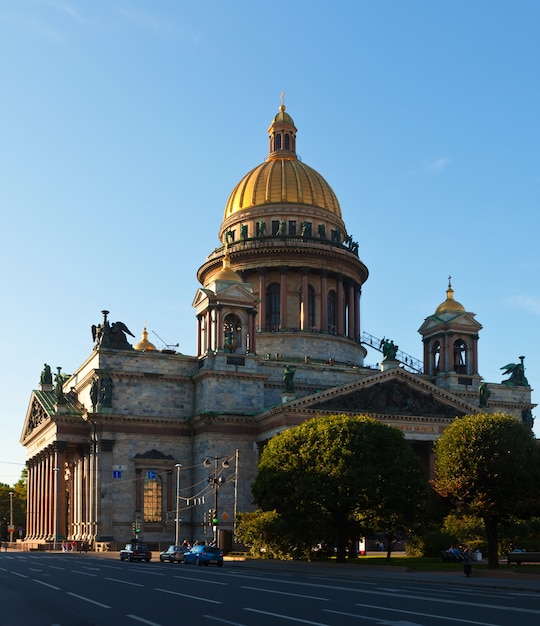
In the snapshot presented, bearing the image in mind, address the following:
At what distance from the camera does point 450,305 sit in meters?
98.9

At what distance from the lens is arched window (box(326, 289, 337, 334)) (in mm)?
103262

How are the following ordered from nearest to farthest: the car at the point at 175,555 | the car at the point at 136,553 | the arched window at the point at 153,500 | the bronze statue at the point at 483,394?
the car at the point at 136,553 → the car at the point at 175,555 → the arched window at the point at 153,500 → the bronze statue at the point at 483,394

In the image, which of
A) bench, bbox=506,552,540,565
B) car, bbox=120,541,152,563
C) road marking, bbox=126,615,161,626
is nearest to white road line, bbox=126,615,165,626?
road marking, bbox=126,615,161,626

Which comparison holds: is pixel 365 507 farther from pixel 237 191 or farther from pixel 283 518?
pixel 237 191

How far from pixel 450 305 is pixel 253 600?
7249 cm

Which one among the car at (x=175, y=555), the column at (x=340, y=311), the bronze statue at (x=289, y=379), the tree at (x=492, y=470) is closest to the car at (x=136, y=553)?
the car at (x=175, y=555)

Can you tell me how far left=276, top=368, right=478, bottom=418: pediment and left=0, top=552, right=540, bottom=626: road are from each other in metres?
36.6

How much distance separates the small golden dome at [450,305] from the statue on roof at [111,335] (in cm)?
3261

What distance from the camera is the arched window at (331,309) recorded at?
10326 centimetres

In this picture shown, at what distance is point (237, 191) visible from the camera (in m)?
110

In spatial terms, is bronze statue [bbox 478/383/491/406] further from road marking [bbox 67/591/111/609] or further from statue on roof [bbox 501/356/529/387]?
road marking [bbox 67/591/111/609]

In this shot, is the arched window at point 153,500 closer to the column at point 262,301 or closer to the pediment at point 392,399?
the pediment at point 392,399

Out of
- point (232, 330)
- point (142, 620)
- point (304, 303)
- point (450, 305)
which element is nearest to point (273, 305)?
point (304, 303)

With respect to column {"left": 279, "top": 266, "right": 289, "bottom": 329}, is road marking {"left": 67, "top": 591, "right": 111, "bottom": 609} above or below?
below
